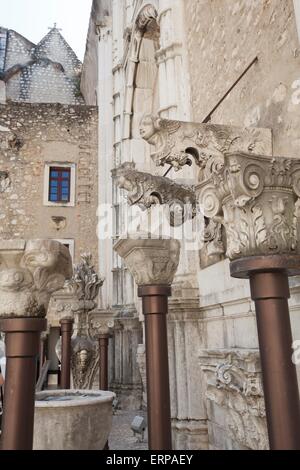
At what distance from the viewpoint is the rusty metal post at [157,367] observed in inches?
116

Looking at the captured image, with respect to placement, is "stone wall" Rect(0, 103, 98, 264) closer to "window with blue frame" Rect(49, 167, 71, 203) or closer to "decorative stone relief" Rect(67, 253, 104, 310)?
"window with blue frame" Rect(49, 167, 71, 203)

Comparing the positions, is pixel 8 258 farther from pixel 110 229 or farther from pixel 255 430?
pixel 110 229

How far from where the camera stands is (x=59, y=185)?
1330 centimetres

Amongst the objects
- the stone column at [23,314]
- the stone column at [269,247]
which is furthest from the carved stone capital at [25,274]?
the stone column at [269,247]

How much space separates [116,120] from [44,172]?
146 inches

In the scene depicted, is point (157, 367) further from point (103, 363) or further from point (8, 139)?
point (8, 139)

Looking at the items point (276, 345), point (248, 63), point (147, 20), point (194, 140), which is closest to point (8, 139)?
point (147, 20)

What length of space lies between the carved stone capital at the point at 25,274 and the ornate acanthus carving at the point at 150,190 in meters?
1.94

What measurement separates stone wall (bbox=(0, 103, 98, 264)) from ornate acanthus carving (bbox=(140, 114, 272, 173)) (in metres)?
9.79

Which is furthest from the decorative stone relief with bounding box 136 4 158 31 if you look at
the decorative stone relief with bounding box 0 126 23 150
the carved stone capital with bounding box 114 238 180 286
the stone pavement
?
the stone pavement

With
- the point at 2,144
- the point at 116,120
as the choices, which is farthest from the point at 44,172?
the point at 116,120

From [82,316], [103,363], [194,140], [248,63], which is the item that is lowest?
[103,363]

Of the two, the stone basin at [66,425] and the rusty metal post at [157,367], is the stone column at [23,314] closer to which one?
the rusty metal post at [157,367]

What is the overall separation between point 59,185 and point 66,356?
25.3 ft
